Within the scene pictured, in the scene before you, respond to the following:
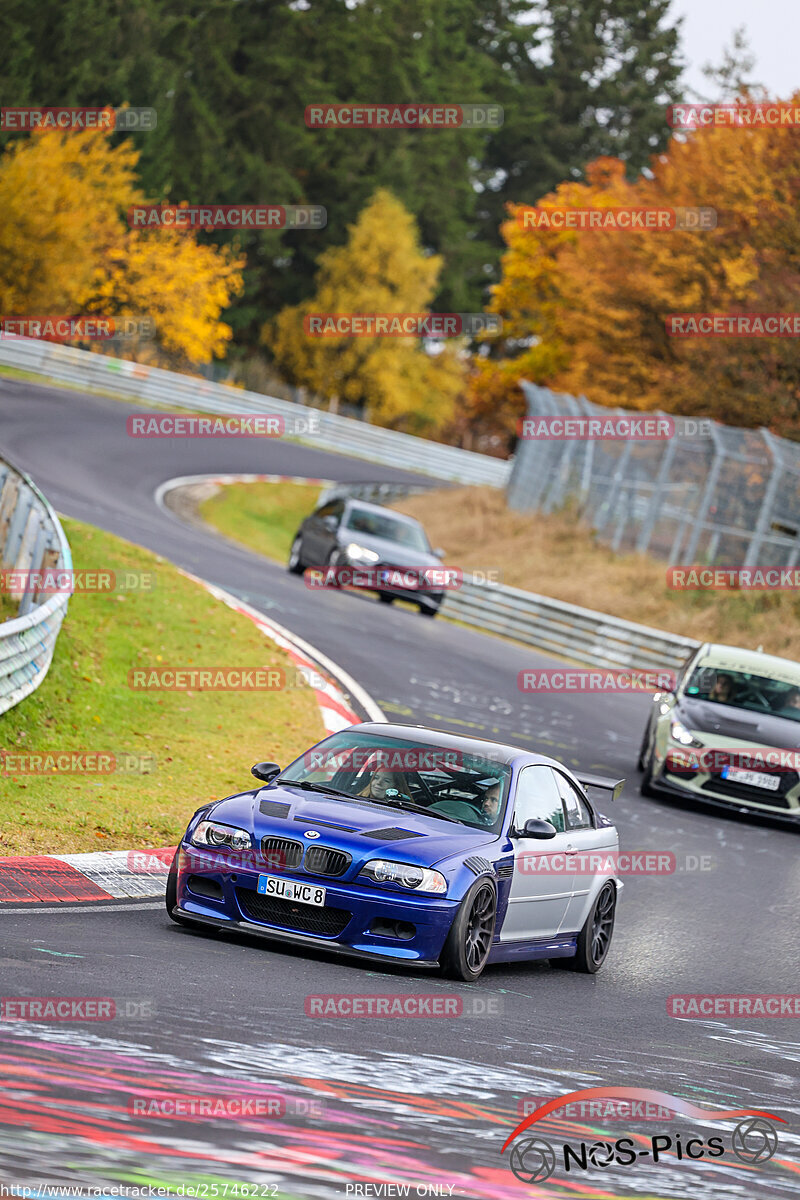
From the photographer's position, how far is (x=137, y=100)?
61781 millimetres

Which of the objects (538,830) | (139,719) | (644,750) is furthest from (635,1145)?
(644,750)

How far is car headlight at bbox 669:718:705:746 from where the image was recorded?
1653 cm

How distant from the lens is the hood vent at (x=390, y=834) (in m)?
8.55

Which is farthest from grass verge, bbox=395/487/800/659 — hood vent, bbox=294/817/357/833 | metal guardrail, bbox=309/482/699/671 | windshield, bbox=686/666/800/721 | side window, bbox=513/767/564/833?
hood vent, bbox=294/817/357/833

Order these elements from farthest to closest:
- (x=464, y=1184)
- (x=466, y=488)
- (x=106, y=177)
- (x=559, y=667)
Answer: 1. (x=106, y=177)
2. (x=466, y=488)
3. (x=559, y=667)
4. (x=464, y=1184)

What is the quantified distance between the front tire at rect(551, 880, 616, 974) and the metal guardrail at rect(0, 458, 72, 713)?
16.1 ft

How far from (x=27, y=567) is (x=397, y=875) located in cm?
1012

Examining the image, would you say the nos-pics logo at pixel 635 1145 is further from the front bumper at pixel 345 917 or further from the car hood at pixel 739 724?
the car hood at pixel 739 724

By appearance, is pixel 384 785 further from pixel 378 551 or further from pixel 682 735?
pixel 378 551

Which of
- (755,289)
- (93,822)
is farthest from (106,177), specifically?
(93,822)

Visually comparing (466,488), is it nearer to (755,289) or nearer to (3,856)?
(755,289)

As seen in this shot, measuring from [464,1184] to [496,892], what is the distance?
4.11m

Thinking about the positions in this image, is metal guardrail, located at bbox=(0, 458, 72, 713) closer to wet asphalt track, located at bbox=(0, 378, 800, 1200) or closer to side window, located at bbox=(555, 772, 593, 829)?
wet asphalt track, located at bbox=(0, 378, 800, 1200)

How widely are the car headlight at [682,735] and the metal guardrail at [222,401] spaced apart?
30863 millimetres
